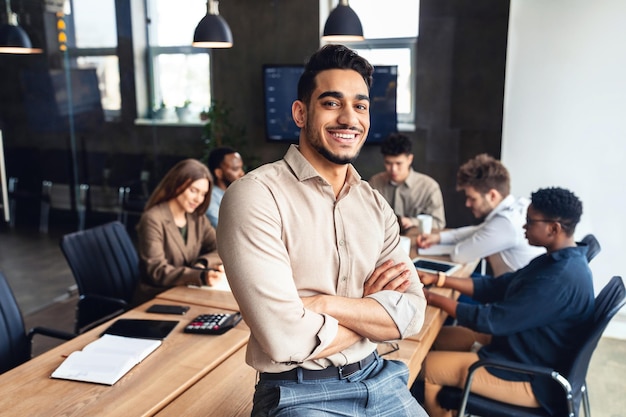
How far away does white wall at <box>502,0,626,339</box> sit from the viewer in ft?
13.0

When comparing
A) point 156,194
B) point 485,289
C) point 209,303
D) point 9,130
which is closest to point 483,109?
point 485,289

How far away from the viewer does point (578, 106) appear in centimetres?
409

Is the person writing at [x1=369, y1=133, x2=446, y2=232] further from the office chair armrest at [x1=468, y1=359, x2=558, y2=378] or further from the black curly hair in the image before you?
the office chair armrest at [x1=468, y1=359, x2=558, y2=378]

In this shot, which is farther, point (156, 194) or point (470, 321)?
point (156, 194)

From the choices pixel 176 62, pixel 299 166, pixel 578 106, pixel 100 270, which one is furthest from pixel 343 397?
pixel 176 62

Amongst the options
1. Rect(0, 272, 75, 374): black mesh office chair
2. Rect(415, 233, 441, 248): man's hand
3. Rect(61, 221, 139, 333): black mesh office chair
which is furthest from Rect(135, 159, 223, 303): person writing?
Rect(415, 233, 441, 248): man's hand

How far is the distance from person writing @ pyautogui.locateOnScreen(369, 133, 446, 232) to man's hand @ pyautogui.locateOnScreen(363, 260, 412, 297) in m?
2.58

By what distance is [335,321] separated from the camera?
4.35 ft

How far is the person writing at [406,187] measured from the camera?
4.08 metres

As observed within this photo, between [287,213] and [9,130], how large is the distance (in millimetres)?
3413

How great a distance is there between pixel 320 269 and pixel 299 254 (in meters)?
0.07

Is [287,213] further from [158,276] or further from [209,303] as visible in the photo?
[158,276]

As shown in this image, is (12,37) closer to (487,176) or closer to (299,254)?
(487,176)

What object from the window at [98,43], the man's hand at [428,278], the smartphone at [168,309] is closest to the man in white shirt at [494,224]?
the man's hand at [428,278]
